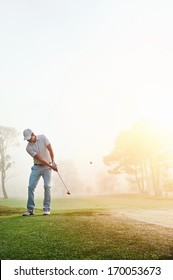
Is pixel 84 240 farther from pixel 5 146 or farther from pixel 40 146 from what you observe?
pixel 5 146

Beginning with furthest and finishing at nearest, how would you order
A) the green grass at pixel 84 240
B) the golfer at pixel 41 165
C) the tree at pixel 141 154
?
1. the tree at pixel 141 154
2. the golfer at pixel 41 165
3. the green grass at pixel 84 240

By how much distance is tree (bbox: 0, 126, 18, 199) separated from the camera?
25.3m

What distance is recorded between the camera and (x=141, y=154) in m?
23.8

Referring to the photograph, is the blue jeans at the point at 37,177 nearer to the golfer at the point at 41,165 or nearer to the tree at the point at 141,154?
the golfer at the point at 41,165

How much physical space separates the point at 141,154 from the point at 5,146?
919 centimetres

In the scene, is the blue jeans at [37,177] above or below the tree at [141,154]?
below

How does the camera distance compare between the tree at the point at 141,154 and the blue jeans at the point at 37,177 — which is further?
the tree at the point at 141,154

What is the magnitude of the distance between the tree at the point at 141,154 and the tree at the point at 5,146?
674 cm

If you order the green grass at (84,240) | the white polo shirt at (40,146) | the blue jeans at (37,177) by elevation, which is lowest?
the green grass at (84,240)

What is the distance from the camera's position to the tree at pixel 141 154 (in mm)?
23905

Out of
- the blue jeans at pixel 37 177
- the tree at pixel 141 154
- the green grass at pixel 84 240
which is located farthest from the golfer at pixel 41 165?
the tree at pixel 141 154

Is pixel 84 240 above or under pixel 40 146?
under

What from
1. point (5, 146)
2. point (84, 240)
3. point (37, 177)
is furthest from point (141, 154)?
point (84, 240)
